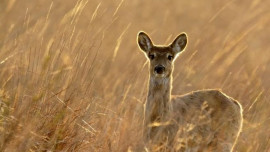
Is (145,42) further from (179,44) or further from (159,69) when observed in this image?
(159,69)

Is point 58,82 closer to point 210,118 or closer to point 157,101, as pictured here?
point 157,101

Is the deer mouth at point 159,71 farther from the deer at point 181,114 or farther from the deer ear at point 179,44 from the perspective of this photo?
the deer ear at point 179,44

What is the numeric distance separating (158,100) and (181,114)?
12.2 inches

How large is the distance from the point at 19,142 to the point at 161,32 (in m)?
11.9

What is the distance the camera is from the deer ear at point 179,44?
923 cm

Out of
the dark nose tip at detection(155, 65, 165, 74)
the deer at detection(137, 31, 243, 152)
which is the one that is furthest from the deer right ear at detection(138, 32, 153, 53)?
the dark nose tip at detection(155, 65, 165, 74)

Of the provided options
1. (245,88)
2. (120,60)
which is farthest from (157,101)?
(120,60)

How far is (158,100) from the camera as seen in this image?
848 cm

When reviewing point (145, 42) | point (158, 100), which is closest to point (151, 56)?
point (145, 42)

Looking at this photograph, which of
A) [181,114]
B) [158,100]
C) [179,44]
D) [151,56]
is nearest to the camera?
[158,100]

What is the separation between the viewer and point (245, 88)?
10.2m

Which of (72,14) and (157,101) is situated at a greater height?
(72,14)

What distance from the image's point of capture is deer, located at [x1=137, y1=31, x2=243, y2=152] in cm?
812

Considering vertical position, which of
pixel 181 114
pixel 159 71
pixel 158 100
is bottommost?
pixel 181 114
